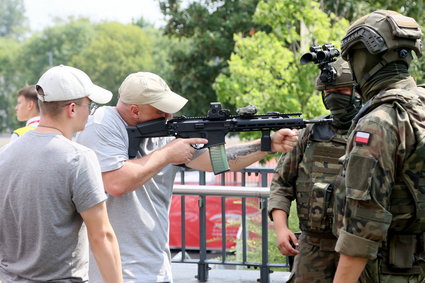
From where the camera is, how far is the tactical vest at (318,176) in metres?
4.16

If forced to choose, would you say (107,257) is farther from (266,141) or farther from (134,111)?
(266,141)

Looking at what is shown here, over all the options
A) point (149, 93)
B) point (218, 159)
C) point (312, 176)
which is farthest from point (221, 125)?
point (312, 176)

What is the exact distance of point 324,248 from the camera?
4211 mm

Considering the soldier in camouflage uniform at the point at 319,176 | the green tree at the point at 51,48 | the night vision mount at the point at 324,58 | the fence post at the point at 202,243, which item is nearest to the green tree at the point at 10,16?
the green tree at the point at 51,48

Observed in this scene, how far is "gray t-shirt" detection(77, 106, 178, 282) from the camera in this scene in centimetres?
379

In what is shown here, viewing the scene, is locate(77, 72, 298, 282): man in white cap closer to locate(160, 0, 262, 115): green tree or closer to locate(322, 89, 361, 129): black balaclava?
locate(322, 89, 361, 129): black balaclava

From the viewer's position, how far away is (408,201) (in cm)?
293

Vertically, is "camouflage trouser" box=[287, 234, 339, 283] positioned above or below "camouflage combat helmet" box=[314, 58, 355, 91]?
below

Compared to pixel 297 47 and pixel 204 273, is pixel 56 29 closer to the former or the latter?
pixel 297 47

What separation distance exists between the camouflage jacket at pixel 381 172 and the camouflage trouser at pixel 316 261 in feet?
4.26

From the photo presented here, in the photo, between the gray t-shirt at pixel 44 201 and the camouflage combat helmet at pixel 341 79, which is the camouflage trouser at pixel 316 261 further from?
the gray t-shirt at pixel 44 201

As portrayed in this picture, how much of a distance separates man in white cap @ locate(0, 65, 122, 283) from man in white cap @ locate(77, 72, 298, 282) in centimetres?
61

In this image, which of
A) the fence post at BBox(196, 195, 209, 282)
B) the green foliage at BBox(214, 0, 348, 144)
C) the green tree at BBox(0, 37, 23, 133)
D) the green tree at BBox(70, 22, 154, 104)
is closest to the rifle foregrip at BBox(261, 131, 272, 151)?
the fence post at BBox(196, 195, 209, 282)

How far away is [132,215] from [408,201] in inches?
63.9
